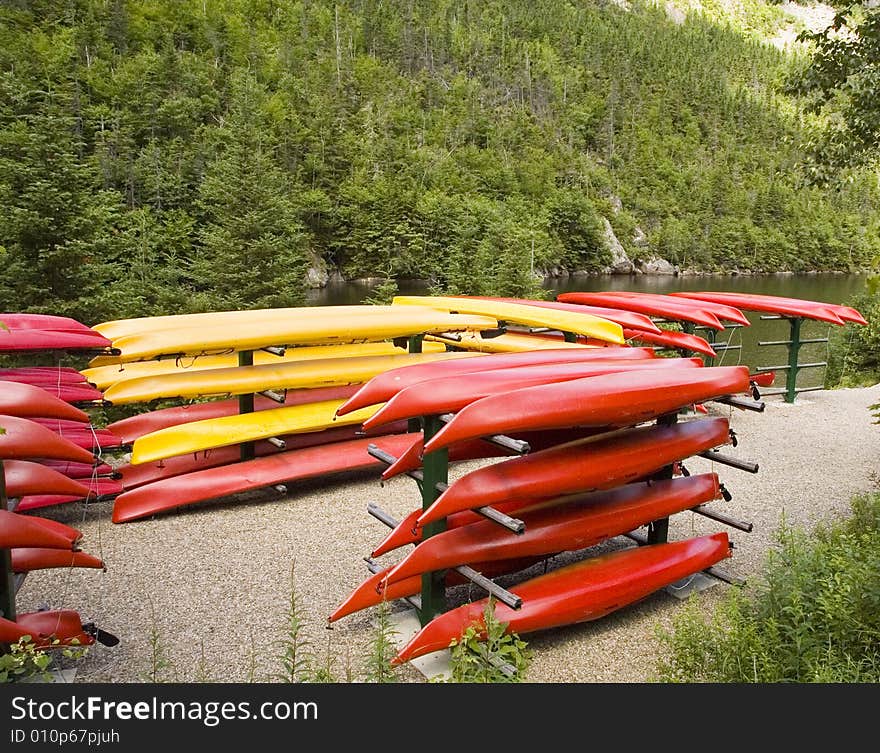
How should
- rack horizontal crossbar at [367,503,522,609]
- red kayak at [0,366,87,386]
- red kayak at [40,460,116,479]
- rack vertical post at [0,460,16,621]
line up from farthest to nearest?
red kayak at [0,366,87,386] < red kayak at [40,460,116,479] < rack horizontal crossbar at [367,503,522,609] < rack vertical post at [0,460,16,621]

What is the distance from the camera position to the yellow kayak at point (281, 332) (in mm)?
6797

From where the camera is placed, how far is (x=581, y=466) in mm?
4652

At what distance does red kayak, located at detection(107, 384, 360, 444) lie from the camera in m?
7.73

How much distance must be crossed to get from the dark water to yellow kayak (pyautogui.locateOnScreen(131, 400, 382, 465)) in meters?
7.72

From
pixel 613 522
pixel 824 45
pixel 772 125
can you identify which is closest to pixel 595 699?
pixel 613 522

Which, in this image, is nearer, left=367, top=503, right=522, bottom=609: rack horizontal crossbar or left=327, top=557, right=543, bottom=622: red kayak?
left=367, top=503, right=522, bottom=609: rack horizontal crossbar

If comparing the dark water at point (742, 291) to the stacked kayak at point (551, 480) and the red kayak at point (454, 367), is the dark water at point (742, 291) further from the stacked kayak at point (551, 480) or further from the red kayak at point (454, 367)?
the stacked kayak at point (551, 480)

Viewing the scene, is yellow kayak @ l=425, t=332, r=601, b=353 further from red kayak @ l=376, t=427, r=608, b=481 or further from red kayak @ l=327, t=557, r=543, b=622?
red kayak @ l=327, t=557, r=543, b=622

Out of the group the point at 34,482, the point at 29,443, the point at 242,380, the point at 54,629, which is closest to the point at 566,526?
the point at 54,629

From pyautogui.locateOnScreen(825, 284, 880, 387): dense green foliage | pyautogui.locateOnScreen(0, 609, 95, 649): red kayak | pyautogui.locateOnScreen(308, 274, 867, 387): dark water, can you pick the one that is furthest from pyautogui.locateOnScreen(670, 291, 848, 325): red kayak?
pyautogui.locateOnScreen(0, 609, 95, 649): red kayak

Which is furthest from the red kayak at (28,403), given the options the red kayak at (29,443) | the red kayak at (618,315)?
the red kayak at (618,315)

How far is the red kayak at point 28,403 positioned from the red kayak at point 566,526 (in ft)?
8.10

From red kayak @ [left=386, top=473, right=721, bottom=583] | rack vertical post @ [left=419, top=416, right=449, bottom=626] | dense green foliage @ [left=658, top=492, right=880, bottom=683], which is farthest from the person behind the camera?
rack vertical post @ [left=419, top=416, right=449, bottom=626]

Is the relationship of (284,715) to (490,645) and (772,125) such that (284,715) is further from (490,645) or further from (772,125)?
(772,125)
